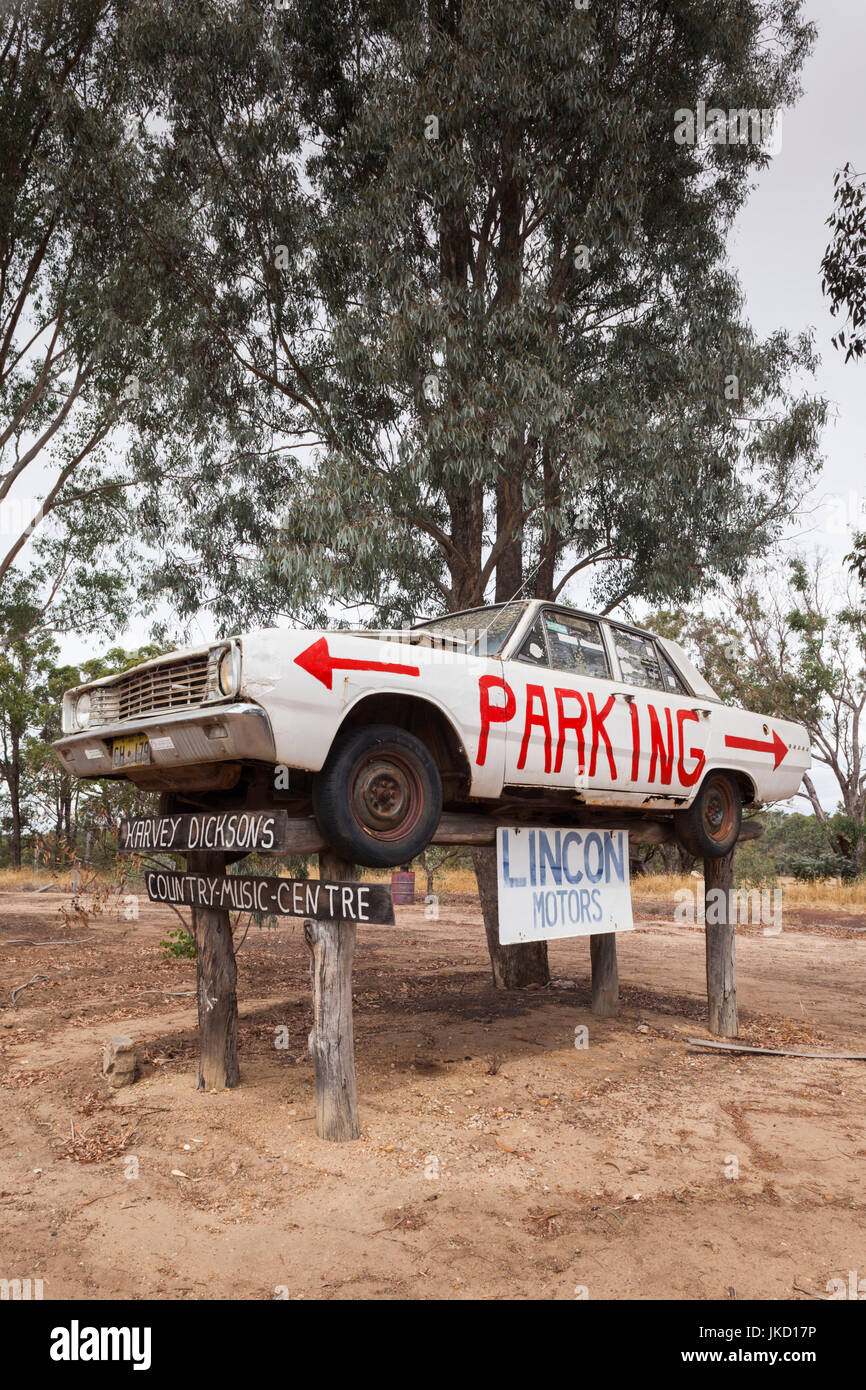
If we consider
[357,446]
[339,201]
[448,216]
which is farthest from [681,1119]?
[339,201]

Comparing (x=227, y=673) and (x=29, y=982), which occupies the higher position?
(x=227, y=673)

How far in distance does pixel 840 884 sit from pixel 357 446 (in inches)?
657

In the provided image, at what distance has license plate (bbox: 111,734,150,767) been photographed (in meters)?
4.85

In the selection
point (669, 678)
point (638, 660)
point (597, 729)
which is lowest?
point (597, 729)

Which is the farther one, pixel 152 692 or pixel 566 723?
pixel 566 723

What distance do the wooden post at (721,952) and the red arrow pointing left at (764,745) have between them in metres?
0.88

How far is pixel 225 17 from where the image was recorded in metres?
9.82

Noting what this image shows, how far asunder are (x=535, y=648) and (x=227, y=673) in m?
2.07

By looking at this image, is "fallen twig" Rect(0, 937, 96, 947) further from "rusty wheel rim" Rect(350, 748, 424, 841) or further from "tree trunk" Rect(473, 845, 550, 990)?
"rusty wheel rim" Rect(350, 748, 424, 841)

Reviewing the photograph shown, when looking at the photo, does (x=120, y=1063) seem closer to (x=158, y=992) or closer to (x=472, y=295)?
(x=158, y=992)

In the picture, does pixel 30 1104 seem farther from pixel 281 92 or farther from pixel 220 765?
pixel 281 92

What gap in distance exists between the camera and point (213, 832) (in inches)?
197

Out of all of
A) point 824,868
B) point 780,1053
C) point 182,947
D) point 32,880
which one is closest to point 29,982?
point 182,947

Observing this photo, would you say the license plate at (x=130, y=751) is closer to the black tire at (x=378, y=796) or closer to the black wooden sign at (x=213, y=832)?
the black wooden sign at (x=213, y=832)
